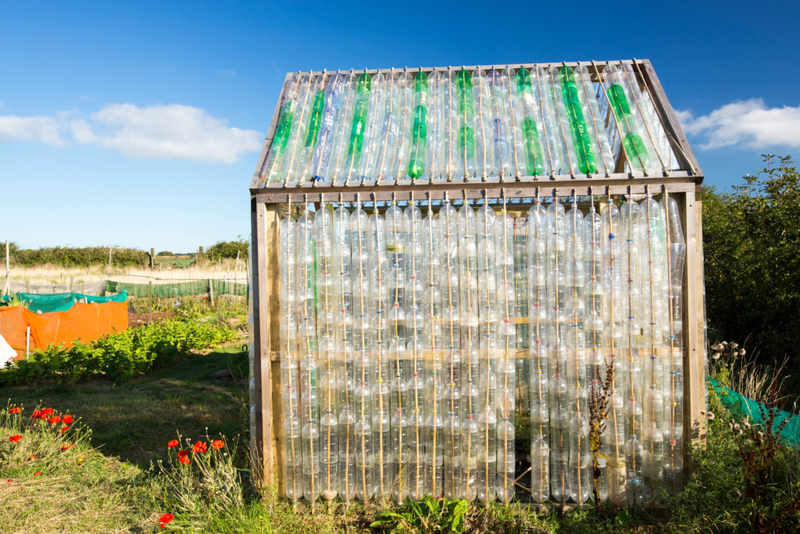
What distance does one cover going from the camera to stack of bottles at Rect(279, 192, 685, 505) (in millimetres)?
3383

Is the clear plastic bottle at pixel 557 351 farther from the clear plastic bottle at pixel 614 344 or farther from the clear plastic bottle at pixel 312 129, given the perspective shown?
the clear plastic bottle at pixel 312 129

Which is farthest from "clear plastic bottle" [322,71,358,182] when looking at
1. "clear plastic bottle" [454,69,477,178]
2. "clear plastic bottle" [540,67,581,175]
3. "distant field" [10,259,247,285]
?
"distant field" [10,259,247,285]

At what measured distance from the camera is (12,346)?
8617 mm

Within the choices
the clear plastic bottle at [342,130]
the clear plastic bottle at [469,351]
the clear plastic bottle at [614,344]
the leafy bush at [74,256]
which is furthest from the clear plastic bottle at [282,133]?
the leafy bush at [74,256]

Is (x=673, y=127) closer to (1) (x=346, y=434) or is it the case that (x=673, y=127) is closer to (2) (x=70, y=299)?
(1) (x=346, y=434)

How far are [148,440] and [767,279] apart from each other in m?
8.14

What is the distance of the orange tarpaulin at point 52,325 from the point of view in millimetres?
8602

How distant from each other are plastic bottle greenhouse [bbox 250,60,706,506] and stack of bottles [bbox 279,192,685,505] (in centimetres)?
1

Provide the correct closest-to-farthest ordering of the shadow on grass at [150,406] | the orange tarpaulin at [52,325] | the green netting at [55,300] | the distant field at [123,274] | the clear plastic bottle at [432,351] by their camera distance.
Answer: the clear plastic bottle at [432,351], the shadow on grass at [150,406], the orange tarpaulin at [52,325], the green netting at [55,300], the distant field at [123,274]

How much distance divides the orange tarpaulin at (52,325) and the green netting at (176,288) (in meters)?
6.13

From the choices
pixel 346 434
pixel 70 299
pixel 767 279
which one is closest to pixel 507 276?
pixel 346 434

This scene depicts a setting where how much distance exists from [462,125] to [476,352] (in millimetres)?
1929

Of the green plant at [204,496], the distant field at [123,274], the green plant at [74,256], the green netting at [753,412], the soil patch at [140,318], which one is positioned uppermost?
the green plant at [74,256]

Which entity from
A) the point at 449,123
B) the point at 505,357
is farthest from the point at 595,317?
the point at 449,123
